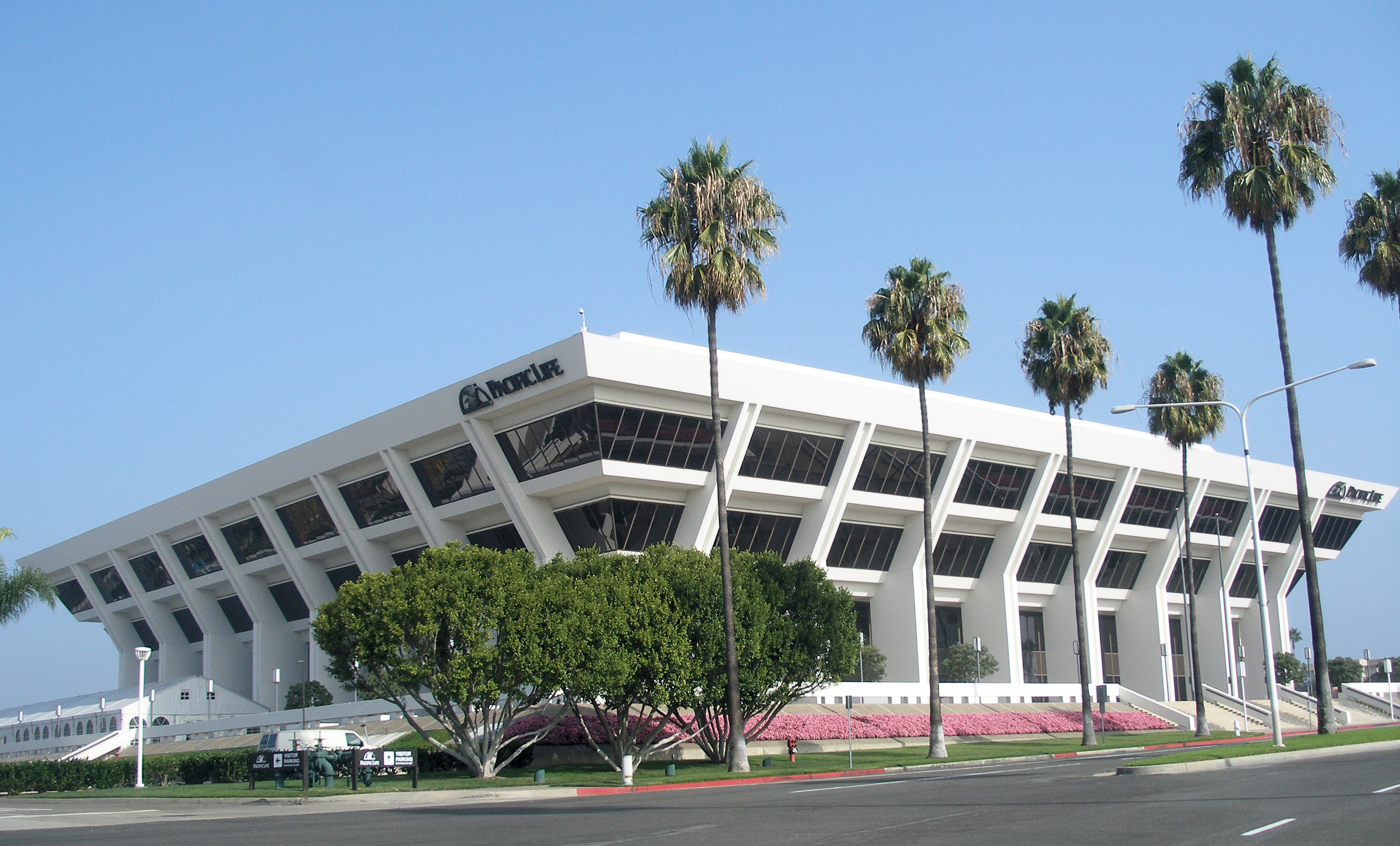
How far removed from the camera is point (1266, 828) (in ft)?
44.3

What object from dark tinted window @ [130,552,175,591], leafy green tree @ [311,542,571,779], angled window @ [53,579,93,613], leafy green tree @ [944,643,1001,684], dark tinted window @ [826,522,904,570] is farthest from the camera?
angled window @ [53,579,93,613]

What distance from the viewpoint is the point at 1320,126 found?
34594 mm

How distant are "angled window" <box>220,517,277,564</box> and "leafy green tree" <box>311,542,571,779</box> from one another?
33.4 metres

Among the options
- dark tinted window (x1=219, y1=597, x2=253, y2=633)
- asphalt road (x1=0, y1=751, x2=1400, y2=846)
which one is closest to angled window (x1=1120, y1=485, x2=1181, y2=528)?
asphalt road (x1=0, y1=751, x2=1400, y2=846)

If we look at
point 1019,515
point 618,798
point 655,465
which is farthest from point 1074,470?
point 618,798

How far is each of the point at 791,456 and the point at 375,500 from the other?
20.4 meters

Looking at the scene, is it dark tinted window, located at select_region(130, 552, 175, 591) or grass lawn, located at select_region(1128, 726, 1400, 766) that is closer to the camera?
grass lawn, located at select_region(1128, 726, 1400, 766)

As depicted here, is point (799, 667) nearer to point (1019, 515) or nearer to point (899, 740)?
point (899, 740)

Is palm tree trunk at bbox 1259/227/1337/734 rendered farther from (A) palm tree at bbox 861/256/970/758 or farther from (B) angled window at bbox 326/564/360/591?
(B) angled window at bbox 326/564/360/591

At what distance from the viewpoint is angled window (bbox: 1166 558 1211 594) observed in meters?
77.1

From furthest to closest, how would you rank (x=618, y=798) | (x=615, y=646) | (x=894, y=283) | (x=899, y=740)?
(x=899, y=740) < (x=894, y=283) < (x=615, y=646) < (x=618, y=798)

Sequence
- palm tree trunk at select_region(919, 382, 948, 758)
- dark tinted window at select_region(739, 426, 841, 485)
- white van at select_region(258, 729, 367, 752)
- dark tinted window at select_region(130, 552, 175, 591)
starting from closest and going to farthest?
white van at select_region(258, 729, 367, 752) < palm tree trunk at select_region(919, 382, 948, 758) < dark tinted window at select_region(739, 426, 841, 485) < dark tinted window at select_region(130, 552, 175, 591)

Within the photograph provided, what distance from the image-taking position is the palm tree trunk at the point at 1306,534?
33.3 meters

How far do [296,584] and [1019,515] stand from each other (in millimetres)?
40039
